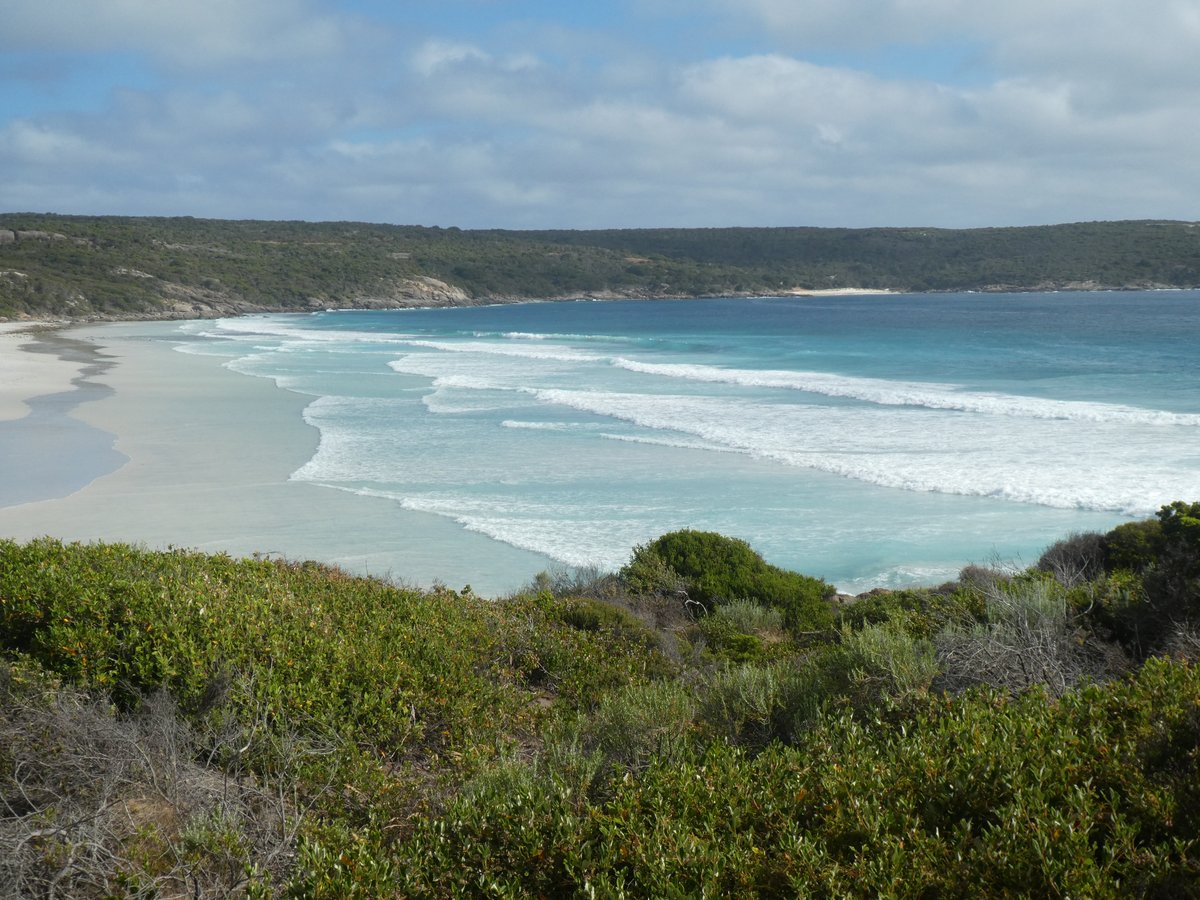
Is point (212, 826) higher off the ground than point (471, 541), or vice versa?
point (212, 826)

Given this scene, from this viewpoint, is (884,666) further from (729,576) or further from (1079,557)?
(1079,557)

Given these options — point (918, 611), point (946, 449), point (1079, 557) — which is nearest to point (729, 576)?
point (918, 611)

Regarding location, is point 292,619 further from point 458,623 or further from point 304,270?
point 304,270

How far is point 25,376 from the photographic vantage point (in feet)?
114

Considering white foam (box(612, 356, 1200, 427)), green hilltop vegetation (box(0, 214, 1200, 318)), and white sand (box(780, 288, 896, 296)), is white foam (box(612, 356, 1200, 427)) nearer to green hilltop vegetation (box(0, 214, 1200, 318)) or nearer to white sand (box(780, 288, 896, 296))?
green hilltop vegetation (box(0, 214, 1200, 318))

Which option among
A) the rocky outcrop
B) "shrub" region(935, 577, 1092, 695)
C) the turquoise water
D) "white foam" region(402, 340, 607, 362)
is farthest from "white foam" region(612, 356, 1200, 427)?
the rocky outcrop

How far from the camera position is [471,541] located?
1340 cm

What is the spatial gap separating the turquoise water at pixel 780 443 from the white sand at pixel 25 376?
638cm

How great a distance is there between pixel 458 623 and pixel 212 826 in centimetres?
300

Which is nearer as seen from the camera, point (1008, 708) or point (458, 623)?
point (1008, 708)

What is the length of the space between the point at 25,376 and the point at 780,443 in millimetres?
27495

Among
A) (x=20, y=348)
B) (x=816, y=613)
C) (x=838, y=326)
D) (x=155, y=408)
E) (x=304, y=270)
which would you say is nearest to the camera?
(x=816, y=613)

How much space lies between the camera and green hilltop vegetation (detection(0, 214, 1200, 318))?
103500mm

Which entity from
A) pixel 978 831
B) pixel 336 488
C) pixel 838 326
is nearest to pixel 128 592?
pixel 978 831
